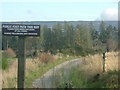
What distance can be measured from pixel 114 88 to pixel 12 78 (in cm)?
248

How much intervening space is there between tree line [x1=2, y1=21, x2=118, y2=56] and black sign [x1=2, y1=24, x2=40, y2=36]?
1.33 meters

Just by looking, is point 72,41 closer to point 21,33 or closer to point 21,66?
point 21,66

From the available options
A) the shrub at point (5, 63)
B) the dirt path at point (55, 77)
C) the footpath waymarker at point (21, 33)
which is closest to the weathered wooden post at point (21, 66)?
the footpath waymarker at point (21, 33)

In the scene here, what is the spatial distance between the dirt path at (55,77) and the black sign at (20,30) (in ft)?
4.75

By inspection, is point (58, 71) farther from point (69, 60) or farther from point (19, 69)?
point (19, 69)

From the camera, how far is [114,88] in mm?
6125

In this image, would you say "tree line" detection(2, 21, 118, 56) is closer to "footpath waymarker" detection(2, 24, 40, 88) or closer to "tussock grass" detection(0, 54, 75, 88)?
"tussock grass" detection(0, 54, 75, 88)

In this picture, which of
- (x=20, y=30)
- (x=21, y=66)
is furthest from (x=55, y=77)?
(x=20, y=30)

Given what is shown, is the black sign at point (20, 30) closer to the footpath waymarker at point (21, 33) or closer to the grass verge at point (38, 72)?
the footpath waymarker at point (21, 33)

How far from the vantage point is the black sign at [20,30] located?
18.1ft

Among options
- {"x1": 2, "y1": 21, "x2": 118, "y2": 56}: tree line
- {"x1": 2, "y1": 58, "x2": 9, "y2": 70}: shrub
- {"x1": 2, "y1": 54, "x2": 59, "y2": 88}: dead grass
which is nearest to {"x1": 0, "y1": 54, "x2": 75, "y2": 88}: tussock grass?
{"x1": 2, "y1": 54, "x2": 59, "y2": 88}: dead grass

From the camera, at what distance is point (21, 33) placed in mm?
5586

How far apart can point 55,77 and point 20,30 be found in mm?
1746

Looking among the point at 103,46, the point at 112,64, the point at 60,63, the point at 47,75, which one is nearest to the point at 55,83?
the point at 47,75
